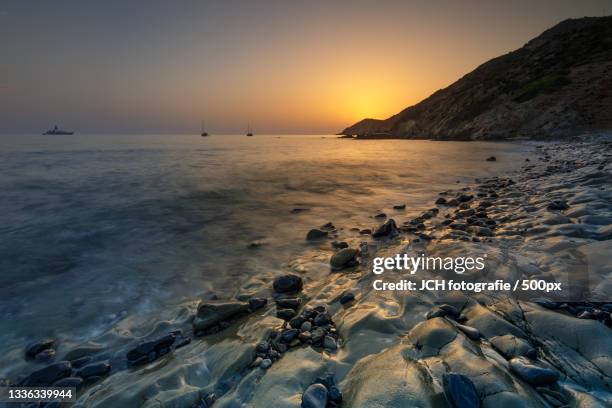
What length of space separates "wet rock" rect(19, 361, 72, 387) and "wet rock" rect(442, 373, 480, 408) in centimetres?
440

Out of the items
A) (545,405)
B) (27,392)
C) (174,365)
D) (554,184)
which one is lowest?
(27,392)

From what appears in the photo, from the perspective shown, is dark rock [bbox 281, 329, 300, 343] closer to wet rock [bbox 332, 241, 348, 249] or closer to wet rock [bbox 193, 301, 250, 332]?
wet rock [bbox 193, 301, 250, 332]

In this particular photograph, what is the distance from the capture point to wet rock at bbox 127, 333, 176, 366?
377cm

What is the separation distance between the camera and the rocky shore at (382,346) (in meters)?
2.42

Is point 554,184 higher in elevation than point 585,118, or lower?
lower

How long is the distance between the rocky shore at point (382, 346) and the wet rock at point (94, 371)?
13mm

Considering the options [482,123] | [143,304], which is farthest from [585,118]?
[143,304]

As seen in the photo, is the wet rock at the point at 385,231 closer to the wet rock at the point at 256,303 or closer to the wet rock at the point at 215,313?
the wet rock at the point at 256,303

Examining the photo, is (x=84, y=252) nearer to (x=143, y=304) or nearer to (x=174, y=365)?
(x=143, y=304)

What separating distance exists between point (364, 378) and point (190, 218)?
9700 millimetres

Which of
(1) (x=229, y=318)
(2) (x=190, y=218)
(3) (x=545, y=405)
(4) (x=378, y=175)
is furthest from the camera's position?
(4) (x=378, y=175)

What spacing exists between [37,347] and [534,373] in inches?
236

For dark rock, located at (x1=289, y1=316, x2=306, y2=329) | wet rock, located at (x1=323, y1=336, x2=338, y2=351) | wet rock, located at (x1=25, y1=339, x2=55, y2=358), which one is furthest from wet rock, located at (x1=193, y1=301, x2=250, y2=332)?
wet rock, located at (x1=25, y1=339, x2=55, y2=358)

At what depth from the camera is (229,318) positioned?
14.7 ft
